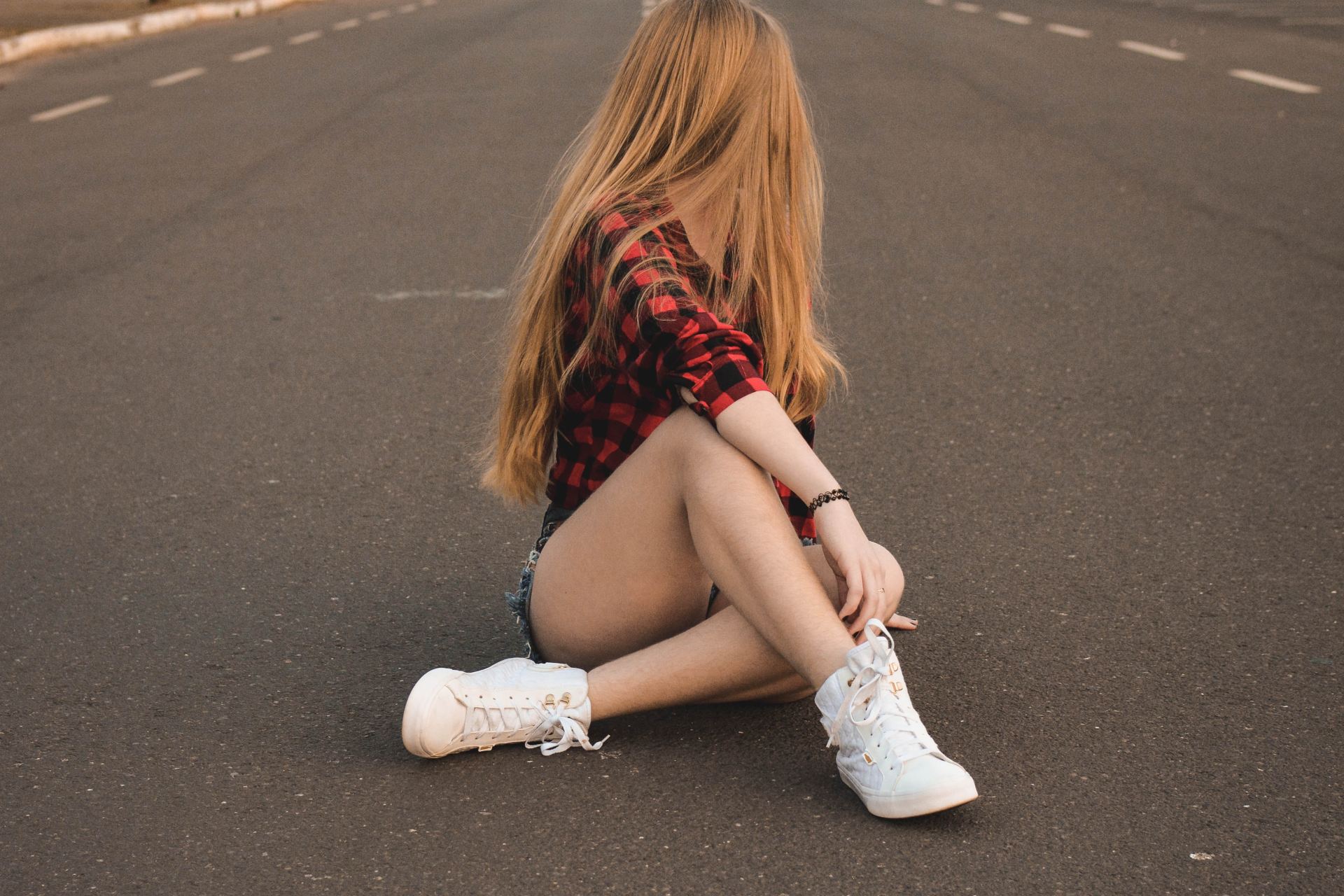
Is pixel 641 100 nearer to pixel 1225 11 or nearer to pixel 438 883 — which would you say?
pixel 438 883

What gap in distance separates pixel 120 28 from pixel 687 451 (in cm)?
1849

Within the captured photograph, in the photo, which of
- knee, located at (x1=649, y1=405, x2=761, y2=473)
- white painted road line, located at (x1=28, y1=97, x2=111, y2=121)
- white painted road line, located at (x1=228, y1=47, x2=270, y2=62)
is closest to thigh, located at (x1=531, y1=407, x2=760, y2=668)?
knee, located at (x1=649, y1=405, x2=761, y2=473)

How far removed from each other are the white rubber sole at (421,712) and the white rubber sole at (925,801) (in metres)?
0.71

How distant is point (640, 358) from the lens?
8.05 feet

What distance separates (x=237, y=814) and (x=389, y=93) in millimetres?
10182

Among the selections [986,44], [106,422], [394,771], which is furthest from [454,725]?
[986,44]

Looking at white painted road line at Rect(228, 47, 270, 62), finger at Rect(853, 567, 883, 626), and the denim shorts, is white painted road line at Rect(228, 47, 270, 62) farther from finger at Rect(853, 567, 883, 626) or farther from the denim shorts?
finger at Rect(853, 567, 883, 626)

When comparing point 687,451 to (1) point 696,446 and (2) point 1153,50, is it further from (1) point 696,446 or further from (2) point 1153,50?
(2) point 1153,50

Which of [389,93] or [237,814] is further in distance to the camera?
[389,93]

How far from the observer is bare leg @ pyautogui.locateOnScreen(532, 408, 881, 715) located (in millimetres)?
2350

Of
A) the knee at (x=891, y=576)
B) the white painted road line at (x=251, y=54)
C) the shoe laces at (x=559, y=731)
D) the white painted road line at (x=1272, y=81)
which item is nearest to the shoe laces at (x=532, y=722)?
the shoe laces at (x=559, y=731)

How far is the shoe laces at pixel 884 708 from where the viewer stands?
2254mm

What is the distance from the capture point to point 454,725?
8.05 feet

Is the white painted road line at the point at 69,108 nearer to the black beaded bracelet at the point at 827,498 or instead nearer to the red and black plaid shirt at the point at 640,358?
the red and black plaid shirt at the point at 640,358
